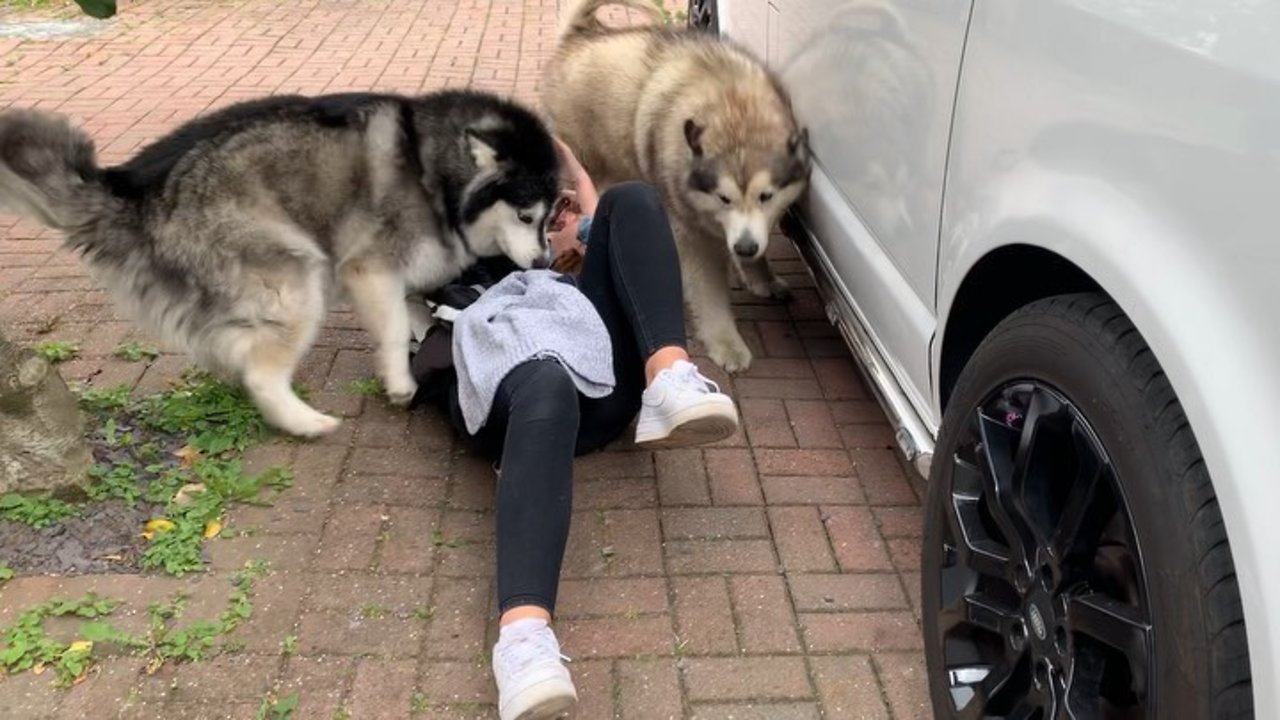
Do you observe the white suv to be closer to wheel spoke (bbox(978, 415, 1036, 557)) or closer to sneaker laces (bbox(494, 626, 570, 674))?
wheel spoke (bbox(978, 415, 1036, 557))

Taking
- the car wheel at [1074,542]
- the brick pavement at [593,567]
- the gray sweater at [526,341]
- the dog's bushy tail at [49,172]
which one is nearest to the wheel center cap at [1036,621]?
the car wheel at [1074,542]

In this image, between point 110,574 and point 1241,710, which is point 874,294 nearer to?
point 1241,710

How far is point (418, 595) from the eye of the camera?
2.76 metres

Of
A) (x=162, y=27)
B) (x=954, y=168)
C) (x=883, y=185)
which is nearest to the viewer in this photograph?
(x=954, y=168)

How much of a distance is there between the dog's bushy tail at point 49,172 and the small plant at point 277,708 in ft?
5.15

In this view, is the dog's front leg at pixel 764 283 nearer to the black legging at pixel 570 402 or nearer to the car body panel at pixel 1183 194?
the black legging at pixel 570 402

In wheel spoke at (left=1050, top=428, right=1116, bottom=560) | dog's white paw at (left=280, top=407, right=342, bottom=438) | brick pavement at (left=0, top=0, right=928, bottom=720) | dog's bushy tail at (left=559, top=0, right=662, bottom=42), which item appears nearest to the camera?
wheel spoke at (left=1050, top=428, right=1116, bottom=560)

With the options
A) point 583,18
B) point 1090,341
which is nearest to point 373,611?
point 1090,341

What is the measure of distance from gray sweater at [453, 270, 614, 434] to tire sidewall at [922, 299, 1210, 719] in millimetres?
1180

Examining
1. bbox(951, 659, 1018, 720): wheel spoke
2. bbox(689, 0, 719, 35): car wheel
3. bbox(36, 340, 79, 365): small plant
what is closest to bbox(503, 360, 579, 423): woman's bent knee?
bbox(951, 659, 1018, 720): wheel spoke

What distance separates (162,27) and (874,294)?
8693 mm

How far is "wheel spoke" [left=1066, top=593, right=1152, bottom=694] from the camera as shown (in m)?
1.55

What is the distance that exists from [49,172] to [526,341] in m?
1.48

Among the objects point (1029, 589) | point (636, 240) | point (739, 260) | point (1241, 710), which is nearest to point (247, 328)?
point (636, 240)
